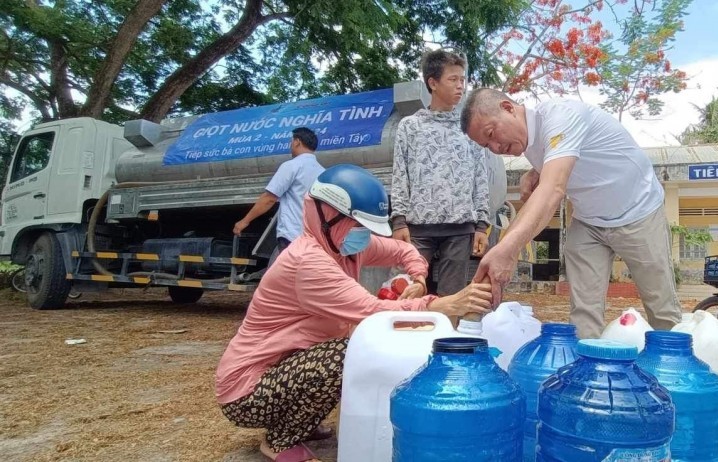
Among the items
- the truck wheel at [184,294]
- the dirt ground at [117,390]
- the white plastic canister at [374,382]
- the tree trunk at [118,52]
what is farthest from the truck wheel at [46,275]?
the white plastic canister at [374,382]

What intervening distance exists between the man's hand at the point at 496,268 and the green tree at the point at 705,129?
20.6m

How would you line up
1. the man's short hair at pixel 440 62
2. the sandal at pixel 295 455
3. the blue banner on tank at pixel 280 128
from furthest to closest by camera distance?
1. the blue banner on tank at pixel 280 128
2. the man's short hair at pixel 440 62
3. the sandal at pixel 295 455

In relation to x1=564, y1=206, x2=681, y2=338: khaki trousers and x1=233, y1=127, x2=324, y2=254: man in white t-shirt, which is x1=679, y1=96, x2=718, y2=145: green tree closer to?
x1=233, y1=127, x2=324, y2=254: man in white t-shirt

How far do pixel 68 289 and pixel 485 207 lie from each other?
6444mm

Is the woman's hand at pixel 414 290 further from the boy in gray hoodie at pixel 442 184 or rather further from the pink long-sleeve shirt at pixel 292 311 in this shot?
the boy in gray hoodie at pixel 442 184

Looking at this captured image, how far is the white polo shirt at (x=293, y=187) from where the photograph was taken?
15.7 feet

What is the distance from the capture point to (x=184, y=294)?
8.73 m

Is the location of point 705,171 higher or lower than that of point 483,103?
higher

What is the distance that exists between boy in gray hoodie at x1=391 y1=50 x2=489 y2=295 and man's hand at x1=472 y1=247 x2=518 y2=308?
141 cm

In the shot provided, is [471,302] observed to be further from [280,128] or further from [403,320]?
[280,128]

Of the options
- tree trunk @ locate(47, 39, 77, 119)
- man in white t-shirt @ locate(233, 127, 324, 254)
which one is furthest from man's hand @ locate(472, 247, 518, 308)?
tree trunk @ locate(47, 39, 77, 119)

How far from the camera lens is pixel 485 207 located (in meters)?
3.44

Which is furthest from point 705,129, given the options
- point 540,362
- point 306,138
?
point 540,362

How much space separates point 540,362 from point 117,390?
288 centimetres
